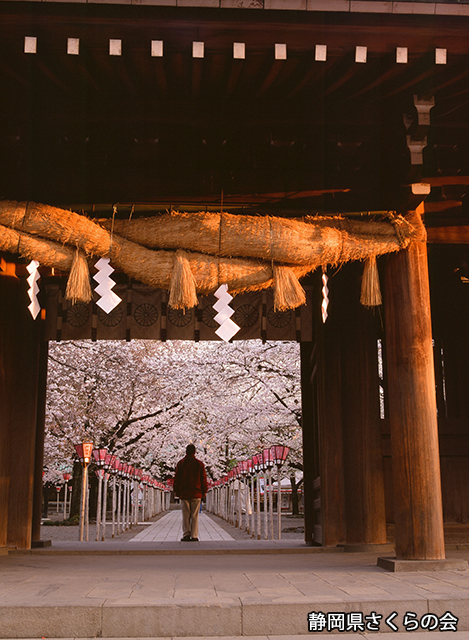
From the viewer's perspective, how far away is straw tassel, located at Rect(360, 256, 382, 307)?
5.59 metres

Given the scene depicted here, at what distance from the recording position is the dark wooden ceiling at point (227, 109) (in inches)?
176

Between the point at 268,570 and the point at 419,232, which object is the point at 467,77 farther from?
the point at 268,570

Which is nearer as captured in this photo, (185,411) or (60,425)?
(60,425)

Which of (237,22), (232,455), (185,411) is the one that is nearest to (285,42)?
(237,22)

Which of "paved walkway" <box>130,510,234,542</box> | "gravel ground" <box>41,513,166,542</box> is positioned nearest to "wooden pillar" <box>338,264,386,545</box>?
"paved walkway" <box>130,510,234,542</box>

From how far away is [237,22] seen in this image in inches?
173

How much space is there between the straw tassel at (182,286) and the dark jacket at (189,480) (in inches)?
268

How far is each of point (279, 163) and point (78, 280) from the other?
2.07m

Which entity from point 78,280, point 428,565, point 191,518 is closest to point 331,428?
point 428,565

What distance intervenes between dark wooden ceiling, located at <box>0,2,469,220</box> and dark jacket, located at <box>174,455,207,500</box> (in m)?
6.46

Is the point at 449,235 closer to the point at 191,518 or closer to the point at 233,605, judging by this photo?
the point at 233,605

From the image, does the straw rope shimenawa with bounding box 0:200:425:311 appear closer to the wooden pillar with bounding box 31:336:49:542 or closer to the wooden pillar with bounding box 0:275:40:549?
the wooden pillar with bounding box 0:275:40:549

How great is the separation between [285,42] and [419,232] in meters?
1.93

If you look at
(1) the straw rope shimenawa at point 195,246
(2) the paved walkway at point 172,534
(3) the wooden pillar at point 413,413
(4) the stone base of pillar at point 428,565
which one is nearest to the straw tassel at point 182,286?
(1) the straw rope shimenawa at point 195,246
